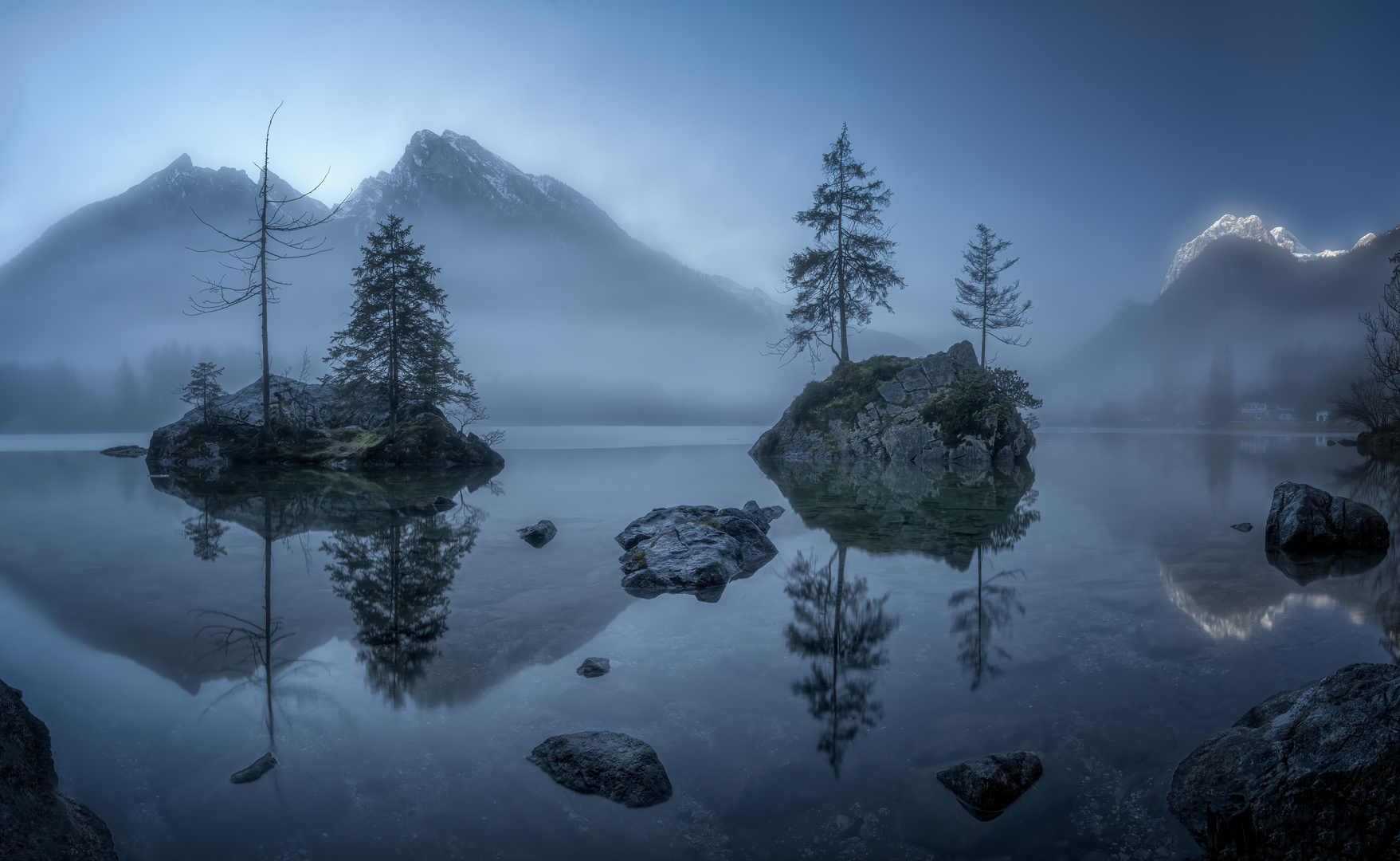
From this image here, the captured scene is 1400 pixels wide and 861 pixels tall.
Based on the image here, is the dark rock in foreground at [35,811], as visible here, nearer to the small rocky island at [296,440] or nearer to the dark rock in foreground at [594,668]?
the dark rock in foreground at [594,668]

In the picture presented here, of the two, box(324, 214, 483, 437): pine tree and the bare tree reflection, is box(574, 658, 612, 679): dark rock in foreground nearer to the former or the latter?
the bare tree reflection

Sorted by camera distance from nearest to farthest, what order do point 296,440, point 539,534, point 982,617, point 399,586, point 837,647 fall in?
1. point 837,647
2. point 982,617
3. point 399,586
4. point 539,534
5. point 296,440

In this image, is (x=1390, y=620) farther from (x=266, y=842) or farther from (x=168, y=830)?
(x=168, y=830)

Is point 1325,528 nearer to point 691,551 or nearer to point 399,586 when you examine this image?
point 691,551

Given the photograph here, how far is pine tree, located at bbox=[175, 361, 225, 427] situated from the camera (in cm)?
2752

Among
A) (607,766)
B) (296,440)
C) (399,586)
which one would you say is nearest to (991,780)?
(607,766)

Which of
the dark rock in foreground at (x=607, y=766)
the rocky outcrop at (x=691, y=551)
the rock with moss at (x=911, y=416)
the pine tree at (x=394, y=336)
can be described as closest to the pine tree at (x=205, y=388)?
the pine tree at (x=394, y=336)

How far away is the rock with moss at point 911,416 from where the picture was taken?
27531mm

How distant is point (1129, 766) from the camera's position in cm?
343

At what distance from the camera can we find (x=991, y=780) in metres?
3.14

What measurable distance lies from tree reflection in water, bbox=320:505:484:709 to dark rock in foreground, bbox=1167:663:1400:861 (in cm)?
509

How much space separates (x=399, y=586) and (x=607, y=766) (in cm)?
506

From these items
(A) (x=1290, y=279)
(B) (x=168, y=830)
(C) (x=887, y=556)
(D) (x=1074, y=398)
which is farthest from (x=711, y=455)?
(A) (x=1290, y=279)

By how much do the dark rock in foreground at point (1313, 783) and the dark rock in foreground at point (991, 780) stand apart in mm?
712
